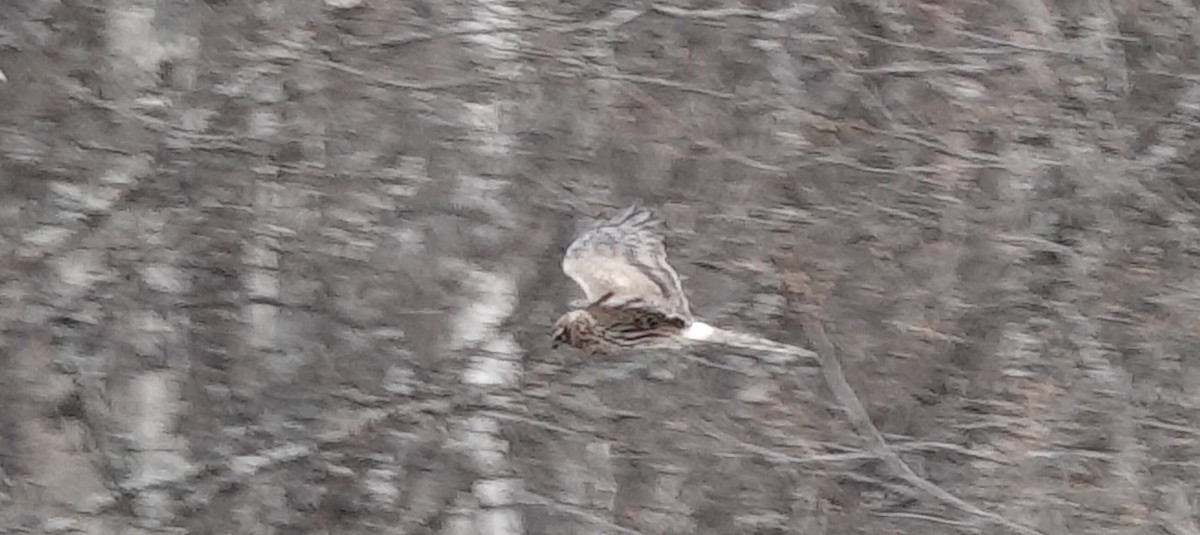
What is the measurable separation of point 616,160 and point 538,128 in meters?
0.10

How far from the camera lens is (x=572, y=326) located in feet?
5.14

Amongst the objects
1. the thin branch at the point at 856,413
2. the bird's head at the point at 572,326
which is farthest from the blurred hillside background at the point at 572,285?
the bird's head at the point at 572,326

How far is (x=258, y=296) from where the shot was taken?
1.73 meters

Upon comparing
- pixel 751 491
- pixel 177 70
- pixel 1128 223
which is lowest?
pixel 751 491

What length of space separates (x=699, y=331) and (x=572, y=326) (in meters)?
0.17

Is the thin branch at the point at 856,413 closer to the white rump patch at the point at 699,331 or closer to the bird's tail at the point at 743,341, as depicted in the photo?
the bird's tail at the point at 743,341

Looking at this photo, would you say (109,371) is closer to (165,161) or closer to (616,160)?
(165,161)

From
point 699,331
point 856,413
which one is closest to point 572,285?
point 699,331

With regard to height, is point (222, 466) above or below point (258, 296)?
below

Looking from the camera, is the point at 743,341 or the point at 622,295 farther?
the point at 743,341

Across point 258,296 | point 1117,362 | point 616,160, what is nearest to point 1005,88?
point 1117,362

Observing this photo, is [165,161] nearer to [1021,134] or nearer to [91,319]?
[91,319]

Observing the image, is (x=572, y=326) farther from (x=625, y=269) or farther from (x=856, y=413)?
(x=856, y=413)

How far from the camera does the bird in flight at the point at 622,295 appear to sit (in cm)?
151
